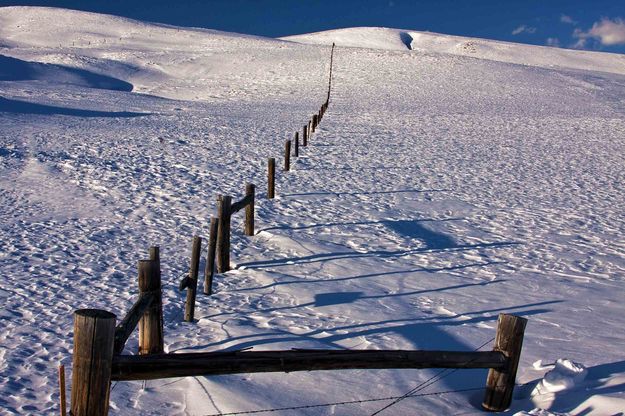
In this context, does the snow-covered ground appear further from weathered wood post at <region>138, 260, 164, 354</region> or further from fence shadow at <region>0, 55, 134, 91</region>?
fence shadow at <region>0, 55, 134, 91</region>

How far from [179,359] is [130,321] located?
1134 millimetres

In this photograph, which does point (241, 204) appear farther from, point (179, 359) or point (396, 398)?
point (179, 359)

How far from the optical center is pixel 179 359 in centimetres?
412

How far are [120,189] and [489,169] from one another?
10.6m

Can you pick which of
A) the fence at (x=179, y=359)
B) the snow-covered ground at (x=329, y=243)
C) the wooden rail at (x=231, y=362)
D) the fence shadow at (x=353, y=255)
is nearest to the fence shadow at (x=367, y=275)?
the snow-covered ground at (x=329, y=243)

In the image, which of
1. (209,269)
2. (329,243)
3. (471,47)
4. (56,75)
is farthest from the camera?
(471,47)

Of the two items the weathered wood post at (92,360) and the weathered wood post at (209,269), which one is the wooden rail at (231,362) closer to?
the weathered wood post at (92,360)

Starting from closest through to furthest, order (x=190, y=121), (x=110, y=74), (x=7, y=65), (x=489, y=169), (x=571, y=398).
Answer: (x=571, y=398), (x=489, y=169), (x=190, y=121), (x=7, y=65), (x=110, y=74)

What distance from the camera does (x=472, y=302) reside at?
8625 mm

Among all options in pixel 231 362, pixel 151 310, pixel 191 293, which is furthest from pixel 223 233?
pixel 231 362

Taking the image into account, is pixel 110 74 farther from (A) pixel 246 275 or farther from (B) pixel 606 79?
(A) pixel 246 275

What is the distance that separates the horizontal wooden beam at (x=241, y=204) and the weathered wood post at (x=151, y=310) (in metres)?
3.45

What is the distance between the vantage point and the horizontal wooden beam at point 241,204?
9765mm

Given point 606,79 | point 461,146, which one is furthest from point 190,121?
point 606,79
